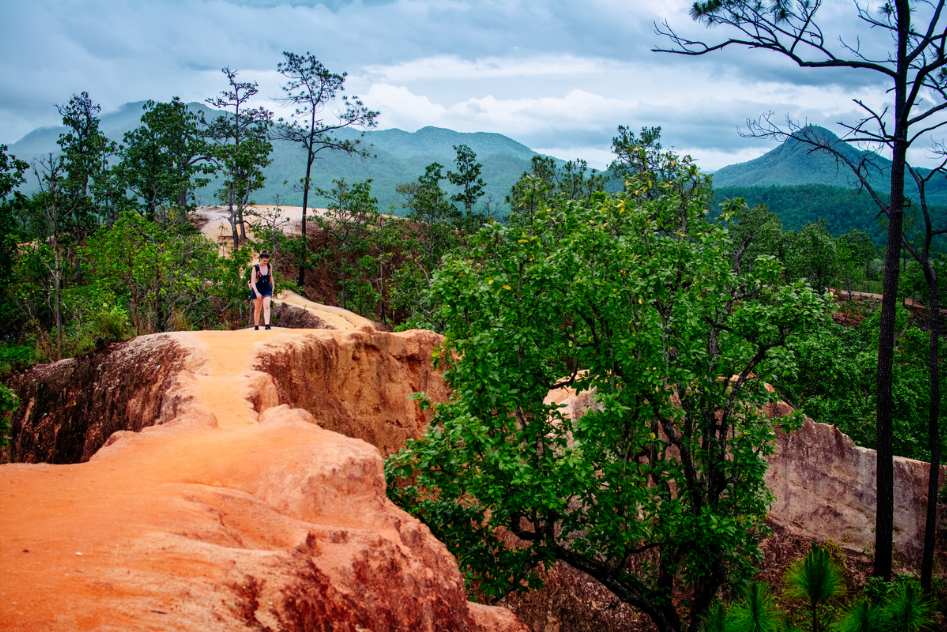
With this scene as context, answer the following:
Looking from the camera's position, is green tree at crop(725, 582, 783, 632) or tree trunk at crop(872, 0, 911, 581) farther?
tree trunk at crop(872, 0, 911, 581)

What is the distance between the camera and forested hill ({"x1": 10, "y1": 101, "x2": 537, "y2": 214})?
112562 millimetres

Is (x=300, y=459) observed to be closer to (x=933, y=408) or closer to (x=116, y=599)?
(x=116, y=599)

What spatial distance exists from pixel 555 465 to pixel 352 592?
3857mm

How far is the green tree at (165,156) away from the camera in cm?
3638

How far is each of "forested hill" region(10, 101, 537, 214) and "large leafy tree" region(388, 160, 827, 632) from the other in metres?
52.2

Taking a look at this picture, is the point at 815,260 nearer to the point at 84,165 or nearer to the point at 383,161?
the point at 84,165

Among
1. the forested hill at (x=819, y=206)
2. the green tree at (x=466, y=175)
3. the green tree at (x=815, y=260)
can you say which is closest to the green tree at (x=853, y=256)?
the green tree at (x=815, y=260)

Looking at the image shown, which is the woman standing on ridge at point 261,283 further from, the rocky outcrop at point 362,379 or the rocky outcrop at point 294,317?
the rocky outcrop at point 294,317

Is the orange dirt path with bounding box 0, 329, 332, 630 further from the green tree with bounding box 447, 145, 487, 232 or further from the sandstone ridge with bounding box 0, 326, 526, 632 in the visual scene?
the green tree with bounding box 447, 145, 487, 232

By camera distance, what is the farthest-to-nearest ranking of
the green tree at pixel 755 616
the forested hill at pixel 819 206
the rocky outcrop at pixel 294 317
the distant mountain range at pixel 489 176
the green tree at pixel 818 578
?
the distant mountain range at pixel 489 176 → the forested hill at pixel 819 206 → the rocky outcrop at pixel 294 317 → the green tree at pixel 755 616 → the green tree at pixel 818 578

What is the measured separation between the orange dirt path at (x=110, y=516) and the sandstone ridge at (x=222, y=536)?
0.01 metres

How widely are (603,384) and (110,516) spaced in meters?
6.12

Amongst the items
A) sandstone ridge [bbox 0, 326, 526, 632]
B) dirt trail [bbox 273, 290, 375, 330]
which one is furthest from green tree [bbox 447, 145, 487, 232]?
sandstone ridge [bbox 0, 326, 526, 632]

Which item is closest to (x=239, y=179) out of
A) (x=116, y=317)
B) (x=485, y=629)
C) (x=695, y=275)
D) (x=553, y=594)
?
(x=116, y=317)
